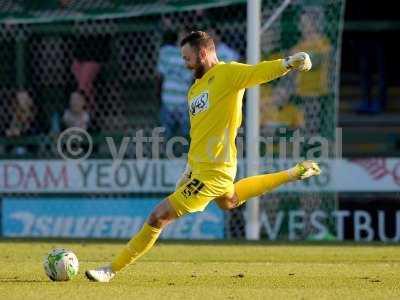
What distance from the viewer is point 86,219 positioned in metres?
13.9

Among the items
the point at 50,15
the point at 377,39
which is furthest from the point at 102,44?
the point at 377,39

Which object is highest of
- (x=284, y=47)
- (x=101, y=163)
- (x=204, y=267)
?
(x=284, y=47)

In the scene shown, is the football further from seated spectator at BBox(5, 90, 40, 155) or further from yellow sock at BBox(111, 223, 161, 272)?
seated spectator at BBox(5, 90, 40, 155)

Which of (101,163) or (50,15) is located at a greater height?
(50,15)

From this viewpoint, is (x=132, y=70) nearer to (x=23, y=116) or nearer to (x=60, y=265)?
(x=23, y=116)

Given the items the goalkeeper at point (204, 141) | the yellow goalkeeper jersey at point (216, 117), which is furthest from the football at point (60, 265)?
the yellow goalkeeper jersey at point (216, 117)

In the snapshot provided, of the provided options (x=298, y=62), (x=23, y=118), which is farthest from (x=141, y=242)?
(x=23, y=118)

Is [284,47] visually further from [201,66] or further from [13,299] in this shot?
[13,299]

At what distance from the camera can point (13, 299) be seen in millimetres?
7391

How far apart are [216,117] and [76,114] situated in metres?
6.35

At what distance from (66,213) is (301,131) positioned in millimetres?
3017

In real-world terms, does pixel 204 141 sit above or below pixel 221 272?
above

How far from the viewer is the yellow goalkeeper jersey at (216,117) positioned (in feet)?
27.9

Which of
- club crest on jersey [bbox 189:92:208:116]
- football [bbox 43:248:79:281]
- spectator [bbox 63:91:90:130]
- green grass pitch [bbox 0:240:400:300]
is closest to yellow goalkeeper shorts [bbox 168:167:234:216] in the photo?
club crest on jersey [bbox 189:92:208:116]
